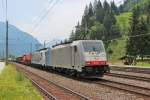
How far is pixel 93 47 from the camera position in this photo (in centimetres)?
3095

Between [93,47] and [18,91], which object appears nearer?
[18,91]

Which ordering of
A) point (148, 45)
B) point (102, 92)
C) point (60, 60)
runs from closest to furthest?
point (102, 92)
point (60, 60)
point (148, 45)

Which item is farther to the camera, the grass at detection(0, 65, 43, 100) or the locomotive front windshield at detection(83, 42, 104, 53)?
the locomotive front windshield at detection(83, 42, 104, 53)

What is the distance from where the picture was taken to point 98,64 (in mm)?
29812

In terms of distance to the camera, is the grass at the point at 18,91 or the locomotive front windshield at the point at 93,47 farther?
the locomotive front windshield at the point at 93,47

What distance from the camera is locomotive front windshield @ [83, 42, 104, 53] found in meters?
30.7

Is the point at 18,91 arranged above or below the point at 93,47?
below

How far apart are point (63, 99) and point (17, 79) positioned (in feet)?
39.3

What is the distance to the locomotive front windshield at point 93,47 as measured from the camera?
30.7m

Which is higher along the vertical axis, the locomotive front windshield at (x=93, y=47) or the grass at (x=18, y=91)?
the locomotive front windshield at (x=93, y=47)

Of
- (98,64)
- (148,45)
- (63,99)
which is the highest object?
(148,45)

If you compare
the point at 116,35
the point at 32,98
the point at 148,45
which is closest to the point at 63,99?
the point at 32,98

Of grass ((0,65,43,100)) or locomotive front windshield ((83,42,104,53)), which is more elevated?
locomotive front windshield ((83,42,104,53))

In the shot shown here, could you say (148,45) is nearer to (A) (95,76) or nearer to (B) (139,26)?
(B) (139,26)
